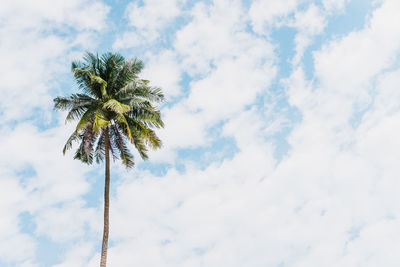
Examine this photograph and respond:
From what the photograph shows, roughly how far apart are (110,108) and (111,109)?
0.35 metres

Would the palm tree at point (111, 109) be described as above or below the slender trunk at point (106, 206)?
above

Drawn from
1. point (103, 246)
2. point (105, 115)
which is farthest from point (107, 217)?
point (105, 115)

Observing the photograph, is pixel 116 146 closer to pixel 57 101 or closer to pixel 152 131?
pixel 152 131

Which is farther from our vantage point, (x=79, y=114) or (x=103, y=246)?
(x=79, y=114)

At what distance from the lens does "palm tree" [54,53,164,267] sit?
73.9ft

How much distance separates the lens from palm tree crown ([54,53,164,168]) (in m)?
22.6

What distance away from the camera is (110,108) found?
878 inches

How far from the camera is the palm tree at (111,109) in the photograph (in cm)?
2252

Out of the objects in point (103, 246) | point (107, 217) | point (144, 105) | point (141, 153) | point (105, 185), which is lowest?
point (103, 246)

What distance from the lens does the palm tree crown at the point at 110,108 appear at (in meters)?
22.6

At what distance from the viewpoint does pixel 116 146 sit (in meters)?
23.5

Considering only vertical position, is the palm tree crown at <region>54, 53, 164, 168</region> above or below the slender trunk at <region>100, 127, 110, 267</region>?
above

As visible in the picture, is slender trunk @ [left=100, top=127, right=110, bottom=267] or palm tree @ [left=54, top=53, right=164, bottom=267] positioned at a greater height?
palm tree @ [left=54, top=53, right=164, bottom=267]

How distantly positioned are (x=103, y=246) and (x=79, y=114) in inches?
341
